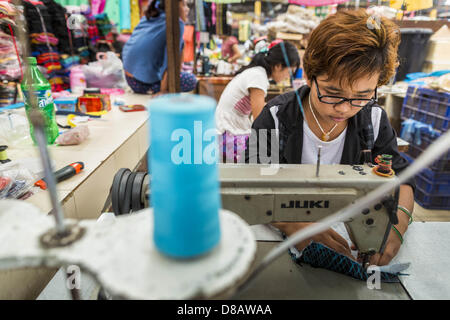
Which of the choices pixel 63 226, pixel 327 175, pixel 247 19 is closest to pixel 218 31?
pixel 247 19

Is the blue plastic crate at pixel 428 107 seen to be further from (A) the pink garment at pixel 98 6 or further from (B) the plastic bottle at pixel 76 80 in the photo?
(A) the pink garment at pixel 98 6

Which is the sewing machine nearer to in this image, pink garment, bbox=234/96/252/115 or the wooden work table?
the wooden work table

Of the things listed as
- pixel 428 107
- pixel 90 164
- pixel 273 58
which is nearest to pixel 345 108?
pixel 90 164

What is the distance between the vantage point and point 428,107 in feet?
7.93

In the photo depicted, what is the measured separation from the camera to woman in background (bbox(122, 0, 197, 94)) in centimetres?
230

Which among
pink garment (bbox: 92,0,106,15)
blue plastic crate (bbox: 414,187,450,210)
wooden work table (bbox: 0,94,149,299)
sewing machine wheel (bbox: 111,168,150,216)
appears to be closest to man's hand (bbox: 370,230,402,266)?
sewing machine wheel (bbox: 111,168,150,216)

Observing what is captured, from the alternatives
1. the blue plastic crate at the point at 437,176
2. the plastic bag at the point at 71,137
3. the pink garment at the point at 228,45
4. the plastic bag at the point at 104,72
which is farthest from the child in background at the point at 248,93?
the pink garment at the point at 228,45

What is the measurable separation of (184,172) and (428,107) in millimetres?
2736

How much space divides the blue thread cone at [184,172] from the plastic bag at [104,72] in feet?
7.78

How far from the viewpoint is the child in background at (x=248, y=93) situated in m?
2.04

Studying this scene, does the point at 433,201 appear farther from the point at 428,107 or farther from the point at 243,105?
the point at 243,105

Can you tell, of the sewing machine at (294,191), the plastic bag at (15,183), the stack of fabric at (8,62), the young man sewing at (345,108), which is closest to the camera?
the sewing machine at (294,191)
